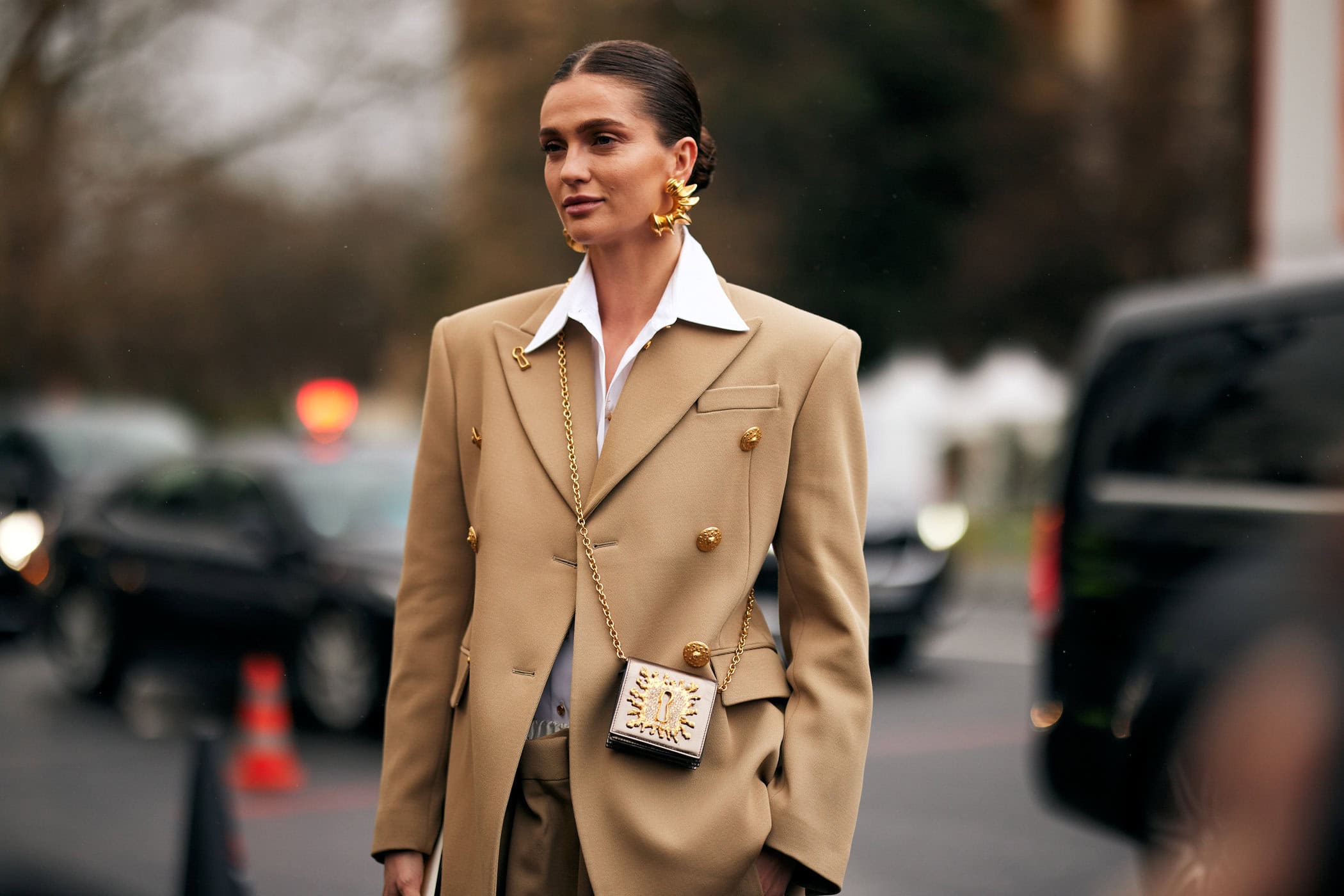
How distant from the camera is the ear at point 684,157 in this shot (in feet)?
6.18

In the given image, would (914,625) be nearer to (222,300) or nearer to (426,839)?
(426,839)

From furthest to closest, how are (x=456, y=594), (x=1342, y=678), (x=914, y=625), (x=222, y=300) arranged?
(x=222, y=300)
(x=914, y=625)
(x=1342, y=678)
(x=456, y=594)

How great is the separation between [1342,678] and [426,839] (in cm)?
215

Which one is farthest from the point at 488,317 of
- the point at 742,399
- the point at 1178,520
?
the point at 1178,520

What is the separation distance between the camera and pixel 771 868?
1.84 metres

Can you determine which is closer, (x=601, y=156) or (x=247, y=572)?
(x=601, y=156)

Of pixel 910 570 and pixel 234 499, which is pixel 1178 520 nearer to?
pixel 910 570

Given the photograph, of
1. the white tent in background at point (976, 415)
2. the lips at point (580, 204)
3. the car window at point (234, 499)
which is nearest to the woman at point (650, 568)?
the lips at point (580, 204)

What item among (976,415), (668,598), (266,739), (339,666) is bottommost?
(266,739)

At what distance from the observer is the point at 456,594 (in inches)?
78.2

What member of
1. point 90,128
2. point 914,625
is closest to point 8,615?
point 90,128

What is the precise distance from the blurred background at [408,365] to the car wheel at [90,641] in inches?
1.1

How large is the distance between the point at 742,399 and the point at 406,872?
84 centimetres

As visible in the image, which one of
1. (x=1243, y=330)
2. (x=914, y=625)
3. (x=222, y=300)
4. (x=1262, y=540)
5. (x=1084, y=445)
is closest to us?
(x=1262, y=540)
